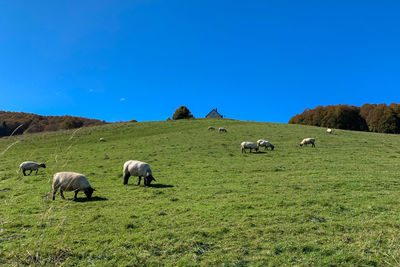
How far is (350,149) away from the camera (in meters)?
29.5

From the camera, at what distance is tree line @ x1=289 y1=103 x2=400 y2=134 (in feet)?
249

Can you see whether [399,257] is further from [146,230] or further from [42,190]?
[42,190]

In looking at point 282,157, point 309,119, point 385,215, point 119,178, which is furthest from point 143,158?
point 309,119

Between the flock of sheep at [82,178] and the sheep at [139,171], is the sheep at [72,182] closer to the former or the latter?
the flock of sheep at [82,178]

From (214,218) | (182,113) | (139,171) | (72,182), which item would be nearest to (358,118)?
(182,113)

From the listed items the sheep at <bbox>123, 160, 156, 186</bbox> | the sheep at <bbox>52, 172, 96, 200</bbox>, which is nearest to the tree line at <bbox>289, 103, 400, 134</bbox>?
the sheep at <bbox>123, 160, 156, 186</bbox>

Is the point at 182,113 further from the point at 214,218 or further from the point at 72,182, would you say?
the point at 214,218

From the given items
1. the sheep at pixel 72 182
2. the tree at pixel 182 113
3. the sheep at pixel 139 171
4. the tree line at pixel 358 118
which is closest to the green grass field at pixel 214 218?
the sheep at pixel 72 182

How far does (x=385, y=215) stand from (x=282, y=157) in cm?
1644

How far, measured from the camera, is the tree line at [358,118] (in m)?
75.9

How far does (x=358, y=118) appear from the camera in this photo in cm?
9012

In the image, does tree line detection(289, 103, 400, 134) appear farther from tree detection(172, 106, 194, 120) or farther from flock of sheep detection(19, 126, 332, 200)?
flock of sheep detection(19, 126, 332, 200)

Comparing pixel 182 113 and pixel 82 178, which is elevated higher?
pixel 182 113

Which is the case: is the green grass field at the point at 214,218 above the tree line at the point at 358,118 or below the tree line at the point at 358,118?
below
